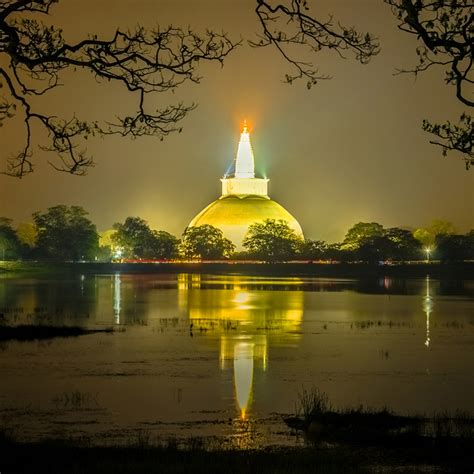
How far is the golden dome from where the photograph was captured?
177 meters

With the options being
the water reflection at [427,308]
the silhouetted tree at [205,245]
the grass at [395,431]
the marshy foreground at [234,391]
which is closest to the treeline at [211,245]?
the silhouetted tree at [205,245]

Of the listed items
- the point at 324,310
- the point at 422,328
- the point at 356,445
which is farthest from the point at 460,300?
the point at 356,445

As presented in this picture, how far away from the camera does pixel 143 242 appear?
553 feet

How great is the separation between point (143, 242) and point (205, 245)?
8.92 m

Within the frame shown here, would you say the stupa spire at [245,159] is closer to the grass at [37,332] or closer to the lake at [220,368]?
the lake at [220,368]

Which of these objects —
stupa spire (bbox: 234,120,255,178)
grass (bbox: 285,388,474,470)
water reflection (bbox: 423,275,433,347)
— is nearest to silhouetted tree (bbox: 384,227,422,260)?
stupa spire (bbox: 234,120,255,178)

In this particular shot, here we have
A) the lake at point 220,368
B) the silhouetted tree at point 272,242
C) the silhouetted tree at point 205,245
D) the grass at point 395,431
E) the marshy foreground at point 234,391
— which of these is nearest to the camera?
the marshy foreground at point 234,391

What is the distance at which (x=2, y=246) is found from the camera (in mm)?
153625

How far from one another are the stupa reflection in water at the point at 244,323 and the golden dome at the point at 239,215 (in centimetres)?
8992

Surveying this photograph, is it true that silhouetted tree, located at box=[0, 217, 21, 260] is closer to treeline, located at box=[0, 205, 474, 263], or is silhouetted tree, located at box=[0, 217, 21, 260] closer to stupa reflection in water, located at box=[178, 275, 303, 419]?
treeline, located at box=[0, 205, 474, 263]

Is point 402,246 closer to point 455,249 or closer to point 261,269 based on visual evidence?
point 455,249

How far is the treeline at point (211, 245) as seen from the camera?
157 m

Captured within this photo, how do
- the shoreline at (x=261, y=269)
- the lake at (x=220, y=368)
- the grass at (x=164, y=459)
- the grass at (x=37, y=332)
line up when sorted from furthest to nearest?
Result: the shoreline at (x=261, y=269) → the grass at (x=37, y=332) → the lake at (x=220, y=368) → the grass at (x=164, y=459)

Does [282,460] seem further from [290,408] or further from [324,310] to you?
[324,310]
